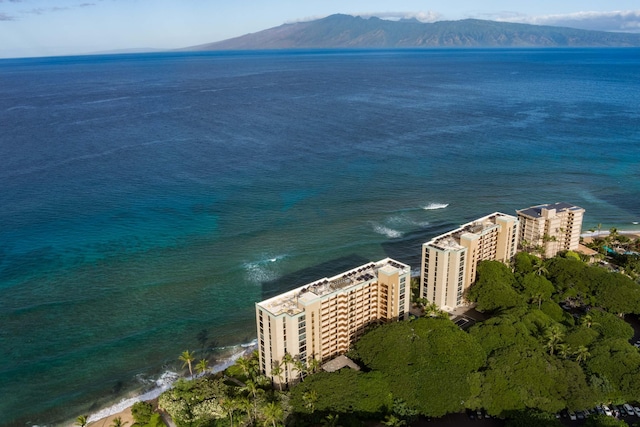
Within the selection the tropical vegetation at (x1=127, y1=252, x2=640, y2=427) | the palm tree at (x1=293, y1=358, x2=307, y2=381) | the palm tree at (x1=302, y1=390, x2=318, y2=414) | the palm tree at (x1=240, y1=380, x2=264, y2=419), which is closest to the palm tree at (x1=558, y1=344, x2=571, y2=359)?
the tropical vegetation at (x1=127, y1=252, x2=640, y2=427)

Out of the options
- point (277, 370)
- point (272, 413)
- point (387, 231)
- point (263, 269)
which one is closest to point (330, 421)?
point (272, 413)

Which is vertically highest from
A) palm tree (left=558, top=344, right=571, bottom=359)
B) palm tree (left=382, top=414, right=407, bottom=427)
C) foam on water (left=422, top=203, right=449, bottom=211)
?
foam on water (left=422, top=203, right=449, bottom=211)

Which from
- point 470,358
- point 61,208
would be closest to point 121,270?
point 61,208

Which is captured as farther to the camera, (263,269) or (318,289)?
(263,269)

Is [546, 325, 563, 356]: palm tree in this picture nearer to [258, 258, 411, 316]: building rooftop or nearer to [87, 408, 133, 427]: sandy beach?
[258, 258, 411, 316]: building rooftop

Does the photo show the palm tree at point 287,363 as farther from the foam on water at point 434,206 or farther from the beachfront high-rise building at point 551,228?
the foam on water at point 434,206

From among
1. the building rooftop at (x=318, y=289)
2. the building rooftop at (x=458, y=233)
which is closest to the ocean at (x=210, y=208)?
the building rooftop at (x=318, y=289)

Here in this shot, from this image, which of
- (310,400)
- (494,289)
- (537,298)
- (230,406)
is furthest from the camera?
(537,298)

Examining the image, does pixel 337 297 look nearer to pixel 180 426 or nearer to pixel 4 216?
pixel 180 426

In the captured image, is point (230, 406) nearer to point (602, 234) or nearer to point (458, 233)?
point (458, 233)
